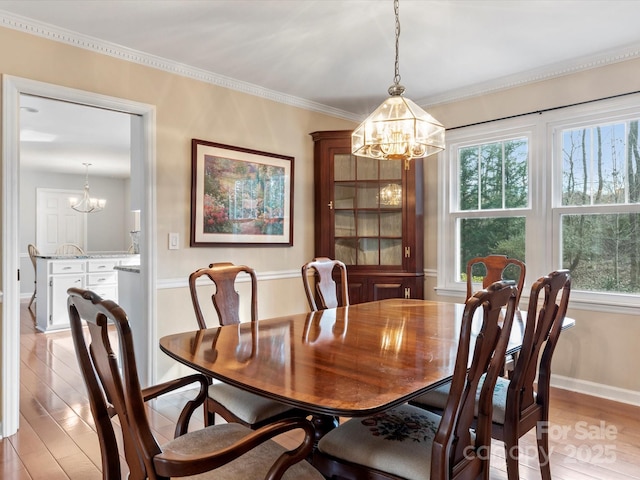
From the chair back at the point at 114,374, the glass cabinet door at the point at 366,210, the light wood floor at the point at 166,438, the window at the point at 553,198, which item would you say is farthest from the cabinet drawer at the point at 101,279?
the chair back at the point at 114,374

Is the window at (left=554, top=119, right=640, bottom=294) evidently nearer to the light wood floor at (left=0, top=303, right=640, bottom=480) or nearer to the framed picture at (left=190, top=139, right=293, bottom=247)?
the light wood floor at (left=0, top=303, right=640, bottom=480)

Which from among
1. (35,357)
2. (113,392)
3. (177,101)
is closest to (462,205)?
(177,101)

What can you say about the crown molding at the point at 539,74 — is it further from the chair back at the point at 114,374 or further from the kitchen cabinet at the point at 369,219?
the chair back at the point at 114,374

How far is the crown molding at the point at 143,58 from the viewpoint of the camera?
8.21ft

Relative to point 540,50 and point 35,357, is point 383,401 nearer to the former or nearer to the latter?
point 540,50

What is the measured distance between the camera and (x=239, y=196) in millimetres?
3518

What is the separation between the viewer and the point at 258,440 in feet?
3.78

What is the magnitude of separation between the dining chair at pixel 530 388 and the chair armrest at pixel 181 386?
103 cm

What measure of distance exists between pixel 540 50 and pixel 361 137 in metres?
1.74

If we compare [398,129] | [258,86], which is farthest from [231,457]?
[258,86]

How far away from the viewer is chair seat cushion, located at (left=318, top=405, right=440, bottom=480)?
130 centimetres

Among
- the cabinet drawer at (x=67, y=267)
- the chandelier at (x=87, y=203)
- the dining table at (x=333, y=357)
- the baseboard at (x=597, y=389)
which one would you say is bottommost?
the baseboard at (x=597, y=389)

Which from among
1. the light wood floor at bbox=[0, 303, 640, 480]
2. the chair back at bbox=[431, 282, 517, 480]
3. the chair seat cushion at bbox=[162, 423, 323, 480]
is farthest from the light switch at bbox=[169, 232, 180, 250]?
the chair back at bbox=[431, 282, 517, 480]

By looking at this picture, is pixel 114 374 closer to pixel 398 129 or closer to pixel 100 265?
pixel 398 129
